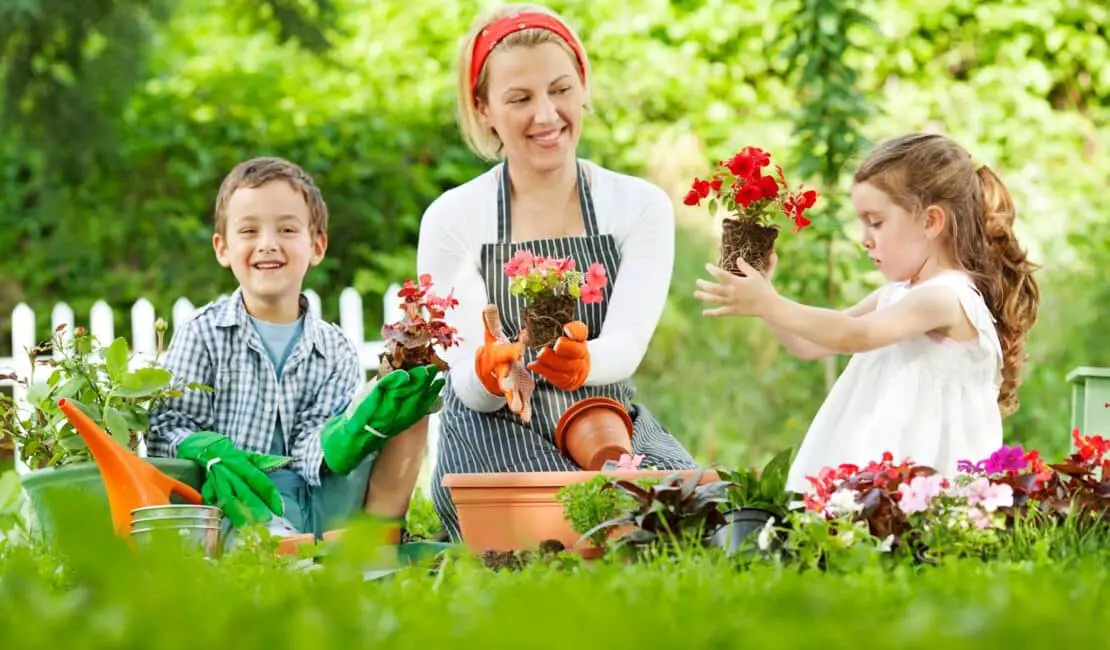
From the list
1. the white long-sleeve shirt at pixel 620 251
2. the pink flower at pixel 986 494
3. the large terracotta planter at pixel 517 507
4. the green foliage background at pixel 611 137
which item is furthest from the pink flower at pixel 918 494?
the green foliage background at pixel 611 137

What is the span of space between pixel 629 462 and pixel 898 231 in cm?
87

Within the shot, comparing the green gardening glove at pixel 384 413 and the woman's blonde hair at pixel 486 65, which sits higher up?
the woman's blonde hair at pixel 486 65

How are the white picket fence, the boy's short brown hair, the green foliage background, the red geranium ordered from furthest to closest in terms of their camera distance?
1. the green foliage background
2. the white picket fence
3. the boy's short brown hair
4. the red geranium

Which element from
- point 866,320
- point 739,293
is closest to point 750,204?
point 739,293

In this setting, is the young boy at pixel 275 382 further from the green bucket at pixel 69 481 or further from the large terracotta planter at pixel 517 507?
the large terracotta planter at pixel 517 507

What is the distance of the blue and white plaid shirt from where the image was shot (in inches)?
132

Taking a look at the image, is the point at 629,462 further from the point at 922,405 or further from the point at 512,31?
the point at 512,31

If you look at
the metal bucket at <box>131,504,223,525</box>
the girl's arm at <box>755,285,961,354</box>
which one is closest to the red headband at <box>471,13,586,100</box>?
the girl's arm at <box>755,285,961,354</box>

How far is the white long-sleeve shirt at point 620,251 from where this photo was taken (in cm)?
336

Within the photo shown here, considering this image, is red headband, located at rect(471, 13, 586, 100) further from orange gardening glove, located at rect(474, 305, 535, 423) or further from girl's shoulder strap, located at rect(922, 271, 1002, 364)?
girl's shoulder strap, located at rect(922, 271, 1002, 364)

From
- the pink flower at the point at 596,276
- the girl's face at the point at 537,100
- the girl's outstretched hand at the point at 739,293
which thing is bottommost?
the girl's outstretched hand at the point at 739,293

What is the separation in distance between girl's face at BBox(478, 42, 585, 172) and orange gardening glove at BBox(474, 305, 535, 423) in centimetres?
53

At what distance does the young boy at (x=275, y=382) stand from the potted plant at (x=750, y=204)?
71 cm

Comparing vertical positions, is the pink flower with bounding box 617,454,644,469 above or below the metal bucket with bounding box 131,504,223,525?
above
